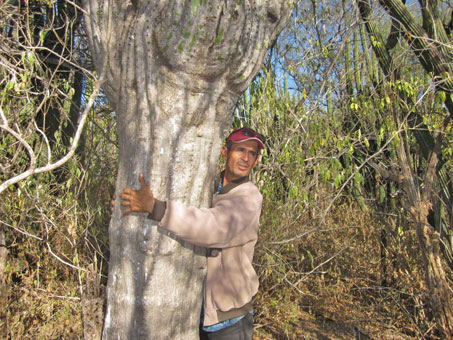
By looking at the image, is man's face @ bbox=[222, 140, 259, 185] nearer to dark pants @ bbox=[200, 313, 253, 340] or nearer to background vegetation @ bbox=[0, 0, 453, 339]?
dark pants @ bbox=[200, 313, 253, 340]

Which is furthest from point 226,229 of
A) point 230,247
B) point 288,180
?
point 288,180

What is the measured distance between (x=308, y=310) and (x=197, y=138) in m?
4.24

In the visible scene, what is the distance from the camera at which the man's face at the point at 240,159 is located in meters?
2.50

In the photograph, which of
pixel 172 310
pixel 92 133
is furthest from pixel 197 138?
pixel 92 133

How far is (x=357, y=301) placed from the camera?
5473mm

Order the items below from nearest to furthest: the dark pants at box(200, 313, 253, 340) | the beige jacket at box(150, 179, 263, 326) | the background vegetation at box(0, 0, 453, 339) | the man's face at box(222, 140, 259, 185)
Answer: the beige jacket at box(150, 179, 263, 326) → the dark pants at box(200, 313, 253, 340) → the man's face at box(222, 140, 259, 185) → the background vegetation at box(0, 0, 453, 339)

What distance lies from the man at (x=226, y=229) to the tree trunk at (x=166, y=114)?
12cm

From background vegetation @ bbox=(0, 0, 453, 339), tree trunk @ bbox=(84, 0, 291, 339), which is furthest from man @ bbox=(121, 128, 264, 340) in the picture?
background vegetation @ bbox=(0, 0, 453, 339)

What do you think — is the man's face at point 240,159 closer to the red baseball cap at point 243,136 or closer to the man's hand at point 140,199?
the red baseball cap at point 243,136

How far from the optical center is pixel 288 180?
405 cm

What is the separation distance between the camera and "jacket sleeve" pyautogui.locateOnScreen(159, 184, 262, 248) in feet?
6.34

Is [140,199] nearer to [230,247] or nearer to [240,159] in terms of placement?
[230,247]

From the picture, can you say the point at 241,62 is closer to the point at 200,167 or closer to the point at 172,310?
the point at 200,167

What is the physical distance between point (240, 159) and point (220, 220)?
1.95 feet
